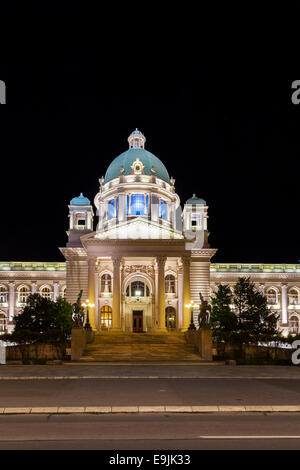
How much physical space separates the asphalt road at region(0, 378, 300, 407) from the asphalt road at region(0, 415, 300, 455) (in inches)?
75.0

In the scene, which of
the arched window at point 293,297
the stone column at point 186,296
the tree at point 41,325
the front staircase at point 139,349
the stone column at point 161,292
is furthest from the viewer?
the arched window at point 293,297

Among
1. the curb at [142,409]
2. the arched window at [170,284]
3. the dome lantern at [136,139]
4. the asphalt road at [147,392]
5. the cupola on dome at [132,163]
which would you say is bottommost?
the asphalt road at [147,392]

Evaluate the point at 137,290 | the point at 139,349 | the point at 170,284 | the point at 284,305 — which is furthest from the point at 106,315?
the point at 284,305

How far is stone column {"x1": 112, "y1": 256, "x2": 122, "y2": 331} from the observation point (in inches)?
1966

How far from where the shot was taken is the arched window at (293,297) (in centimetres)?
6869

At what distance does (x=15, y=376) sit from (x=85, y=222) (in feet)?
152

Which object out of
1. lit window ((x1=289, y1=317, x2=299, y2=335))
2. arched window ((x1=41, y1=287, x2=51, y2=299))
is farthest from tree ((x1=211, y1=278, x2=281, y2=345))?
arched window ((x1=41, y1=287, x2=51, y2=299))

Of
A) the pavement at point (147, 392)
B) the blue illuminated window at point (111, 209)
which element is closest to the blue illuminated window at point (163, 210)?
the blue illuminated window at point (111, 209)

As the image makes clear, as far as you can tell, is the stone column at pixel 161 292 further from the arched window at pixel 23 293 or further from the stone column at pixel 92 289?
the arched window at pixel 23 293

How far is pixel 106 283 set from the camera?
58969 millimetres

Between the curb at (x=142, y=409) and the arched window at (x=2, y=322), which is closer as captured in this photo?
the curb at (x=142, y=409)

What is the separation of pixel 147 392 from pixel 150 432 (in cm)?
654

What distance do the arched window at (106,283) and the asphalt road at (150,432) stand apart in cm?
4614
